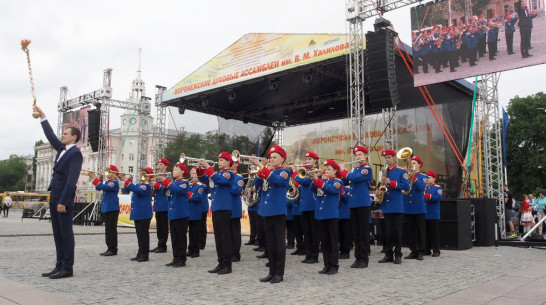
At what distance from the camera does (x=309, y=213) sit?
760 cm

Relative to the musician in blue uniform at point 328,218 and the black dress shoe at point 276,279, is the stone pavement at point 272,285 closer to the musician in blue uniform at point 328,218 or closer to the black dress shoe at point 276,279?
the black dress shoe at point 276,279

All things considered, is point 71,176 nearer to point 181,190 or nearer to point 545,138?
point 181,190

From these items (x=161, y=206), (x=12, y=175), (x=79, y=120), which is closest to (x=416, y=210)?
(x=161, y=206)

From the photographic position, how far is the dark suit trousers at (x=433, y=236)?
837cm

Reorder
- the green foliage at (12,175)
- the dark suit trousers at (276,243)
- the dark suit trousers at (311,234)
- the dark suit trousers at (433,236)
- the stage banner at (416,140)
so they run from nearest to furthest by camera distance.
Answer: the dark suit trousers at (276,243)
the dark suit trousers at (311,234)
the dark suit trousers at (433,236)
the stage banner at (416,140)
the green foliage at (12,175)

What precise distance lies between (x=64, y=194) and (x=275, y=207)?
2753mm

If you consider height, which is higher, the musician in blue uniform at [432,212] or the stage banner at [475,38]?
the stage banner at [475,38]

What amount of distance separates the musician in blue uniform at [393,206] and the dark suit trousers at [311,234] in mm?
1195

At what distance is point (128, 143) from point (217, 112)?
193 feet

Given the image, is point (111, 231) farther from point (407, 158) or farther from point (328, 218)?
point (407, 158)

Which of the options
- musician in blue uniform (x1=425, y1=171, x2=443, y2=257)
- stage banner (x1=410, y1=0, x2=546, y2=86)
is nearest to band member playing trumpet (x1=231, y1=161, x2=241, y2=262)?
musician in blue uniform (x1=425, y1=171, x2=443, y2=257)

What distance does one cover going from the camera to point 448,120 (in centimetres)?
1706

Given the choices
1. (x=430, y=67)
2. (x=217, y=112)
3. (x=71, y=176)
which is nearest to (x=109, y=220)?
(x=71, y=176)

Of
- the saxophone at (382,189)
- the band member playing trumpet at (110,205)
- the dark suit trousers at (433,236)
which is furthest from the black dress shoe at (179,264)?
the dark suit trousers at (433,236)
